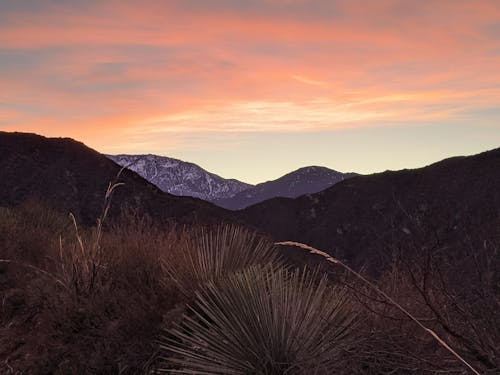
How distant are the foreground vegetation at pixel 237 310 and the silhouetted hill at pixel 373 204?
42.6 m

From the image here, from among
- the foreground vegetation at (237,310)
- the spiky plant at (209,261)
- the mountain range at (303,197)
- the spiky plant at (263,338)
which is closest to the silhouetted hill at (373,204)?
the mountain range at (303,197)

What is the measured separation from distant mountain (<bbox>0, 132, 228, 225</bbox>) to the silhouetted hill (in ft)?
52.4

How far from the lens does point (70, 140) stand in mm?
58375

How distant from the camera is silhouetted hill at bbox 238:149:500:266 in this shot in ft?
171

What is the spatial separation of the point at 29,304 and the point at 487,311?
5585 mm

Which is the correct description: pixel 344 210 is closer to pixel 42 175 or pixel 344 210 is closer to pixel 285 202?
pixel 285 202

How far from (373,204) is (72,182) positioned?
3194cm

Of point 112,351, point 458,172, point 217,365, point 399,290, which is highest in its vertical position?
point 458,172

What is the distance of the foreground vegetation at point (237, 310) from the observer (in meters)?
2.80

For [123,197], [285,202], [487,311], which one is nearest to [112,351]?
[487,311]

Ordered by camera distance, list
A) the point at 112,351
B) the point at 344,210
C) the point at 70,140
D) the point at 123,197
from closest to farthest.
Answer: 1. the point at 112,351
2. the point at 123,197
3. the point at 70,140
4. the point at 344,210

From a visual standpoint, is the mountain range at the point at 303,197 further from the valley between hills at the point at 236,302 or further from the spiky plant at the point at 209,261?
the spiky plant at the point at 209,261

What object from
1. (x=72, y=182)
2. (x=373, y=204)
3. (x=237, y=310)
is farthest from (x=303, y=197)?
(x=237, y=310)

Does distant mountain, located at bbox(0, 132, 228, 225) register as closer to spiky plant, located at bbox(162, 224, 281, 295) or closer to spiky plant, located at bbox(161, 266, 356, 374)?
spiky plant, located at bbox(162, 224, 281, 295)
